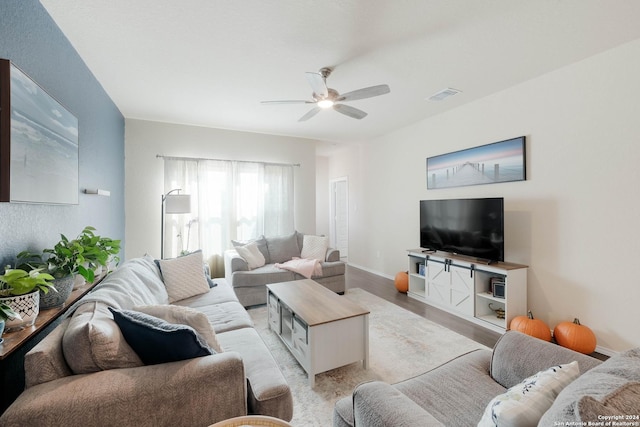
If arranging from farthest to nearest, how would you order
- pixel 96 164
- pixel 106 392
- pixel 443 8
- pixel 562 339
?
pixel 96 164
pixel 562 339
pixel 443 8
pixel 106 392

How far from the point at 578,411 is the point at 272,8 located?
7.75 ft

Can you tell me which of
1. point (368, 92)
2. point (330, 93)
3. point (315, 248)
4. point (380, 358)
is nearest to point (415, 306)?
point (380, 358)

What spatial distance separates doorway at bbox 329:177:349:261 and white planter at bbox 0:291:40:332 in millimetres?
5544

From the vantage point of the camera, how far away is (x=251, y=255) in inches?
156

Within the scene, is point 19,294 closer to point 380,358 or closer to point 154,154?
point 380,358

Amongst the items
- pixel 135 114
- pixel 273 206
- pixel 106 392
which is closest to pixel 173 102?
pixel 135 114

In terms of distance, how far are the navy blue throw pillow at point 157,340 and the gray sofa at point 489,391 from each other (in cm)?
71

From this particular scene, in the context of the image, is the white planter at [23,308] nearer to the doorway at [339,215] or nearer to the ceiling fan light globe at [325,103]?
the ceiling fan light globe at [325,103]

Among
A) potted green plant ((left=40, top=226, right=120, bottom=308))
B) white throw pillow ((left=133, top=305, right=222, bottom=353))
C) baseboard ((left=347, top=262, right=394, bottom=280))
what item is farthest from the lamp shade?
baseboard ((left=347, top=262, right=394, bottom=280))

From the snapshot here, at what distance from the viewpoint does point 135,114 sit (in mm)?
3904

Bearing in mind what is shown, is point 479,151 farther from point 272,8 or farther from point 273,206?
point 273,206

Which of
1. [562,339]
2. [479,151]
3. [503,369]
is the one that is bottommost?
[562,339]

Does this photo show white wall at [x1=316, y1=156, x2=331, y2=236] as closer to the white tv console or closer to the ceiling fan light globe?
the white tv console

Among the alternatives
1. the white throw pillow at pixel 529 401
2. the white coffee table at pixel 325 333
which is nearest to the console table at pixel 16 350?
the white coffee table at pixel 325 333
